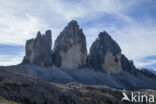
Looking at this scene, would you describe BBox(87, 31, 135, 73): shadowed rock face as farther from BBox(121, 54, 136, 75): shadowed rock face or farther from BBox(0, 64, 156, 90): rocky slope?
BBox(0, 64, 156, 90): rocky slope

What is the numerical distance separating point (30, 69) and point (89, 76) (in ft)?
153

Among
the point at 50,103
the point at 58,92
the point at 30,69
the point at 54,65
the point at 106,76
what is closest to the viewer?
the point at 50,103

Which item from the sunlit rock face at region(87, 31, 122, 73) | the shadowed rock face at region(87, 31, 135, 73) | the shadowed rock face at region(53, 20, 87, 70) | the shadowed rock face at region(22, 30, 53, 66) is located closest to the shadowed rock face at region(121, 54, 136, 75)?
the shadowed rock face at region(87, 31, 135, 73)

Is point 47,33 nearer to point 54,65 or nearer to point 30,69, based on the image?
point 54,65

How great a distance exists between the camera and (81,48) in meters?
165

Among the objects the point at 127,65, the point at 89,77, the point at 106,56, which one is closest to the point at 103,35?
the point at 106,56

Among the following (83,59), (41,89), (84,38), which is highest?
(84,38)

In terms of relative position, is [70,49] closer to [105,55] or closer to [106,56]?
[105,55]

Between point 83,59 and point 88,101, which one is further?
point 83,59

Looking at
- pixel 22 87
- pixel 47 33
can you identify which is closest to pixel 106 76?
pixel 47 33

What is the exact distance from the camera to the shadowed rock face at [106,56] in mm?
174750

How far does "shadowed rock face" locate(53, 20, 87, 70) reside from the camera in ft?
509

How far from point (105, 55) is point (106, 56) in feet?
4.12

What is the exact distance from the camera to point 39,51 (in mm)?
144250
